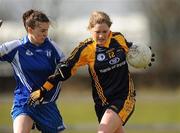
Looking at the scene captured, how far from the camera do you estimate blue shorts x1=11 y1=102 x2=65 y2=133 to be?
10273 mm

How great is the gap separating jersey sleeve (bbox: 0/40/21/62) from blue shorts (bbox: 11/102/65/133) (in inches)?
23.5

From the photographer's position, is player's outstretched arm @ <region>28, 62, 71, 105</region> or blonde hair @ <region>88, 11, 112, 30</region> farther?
player's outstretched arm @ <region>28, 62, 71, 105</region>

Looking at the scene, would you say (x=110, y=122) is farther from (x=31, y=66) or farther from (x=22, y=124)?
(x=31, y=66)

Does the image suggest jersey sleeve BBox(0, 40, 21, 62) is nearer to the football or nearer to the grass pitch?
the football

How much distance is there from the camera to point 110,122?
32.6ft

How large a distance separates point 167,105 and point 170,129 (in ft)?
23.2

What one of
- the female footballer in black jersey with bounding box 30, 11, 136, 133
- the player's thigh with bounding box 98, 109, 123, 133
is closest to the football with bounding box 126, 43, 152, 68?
the female footballer in black jersey with bounding box 30, 11, 136, 133

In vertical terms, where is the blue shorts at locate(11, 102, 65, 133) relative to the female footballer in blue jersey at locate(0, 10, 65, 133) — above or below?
below

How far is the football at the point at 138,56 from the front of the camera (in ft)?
33.5

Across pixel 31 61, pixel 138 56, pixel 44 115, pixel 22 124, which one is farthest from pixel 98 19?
pixel 22 124

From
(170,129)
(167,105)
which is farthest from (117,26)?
(170,129)

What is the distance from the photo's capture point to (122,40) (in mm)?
10227

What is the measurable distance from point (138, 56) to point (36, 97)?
1308 mm

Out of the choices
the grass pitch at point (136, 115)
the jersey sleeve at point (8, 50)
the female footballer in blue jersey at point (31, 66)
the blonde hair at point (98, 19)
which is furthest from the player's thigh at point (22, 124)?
the grass pitch at point (136, 115)
